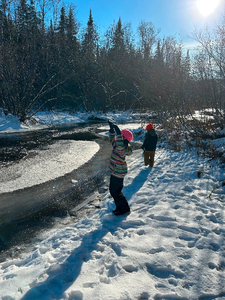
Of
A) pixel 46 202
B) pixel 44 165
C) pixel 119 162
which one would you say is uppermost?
pixel 119 162

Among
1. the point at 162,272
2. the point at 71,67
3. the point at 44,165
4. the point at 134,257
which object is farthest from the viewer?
the point at 71,67

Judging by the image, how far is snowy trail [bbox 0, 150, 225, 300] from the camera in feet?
7.69

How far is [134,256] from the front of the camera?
2.90 m

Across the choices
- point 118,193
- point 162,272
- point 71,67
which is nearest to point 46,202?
point 118,193

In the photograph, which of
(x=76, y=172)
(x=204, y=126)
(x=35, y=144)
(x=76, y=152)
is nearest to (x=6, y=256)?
(x=76, y=172)

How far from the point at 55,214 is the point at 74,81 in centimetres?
3224

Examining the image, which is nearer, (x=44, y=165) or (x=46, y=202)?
(x=46, y=202)

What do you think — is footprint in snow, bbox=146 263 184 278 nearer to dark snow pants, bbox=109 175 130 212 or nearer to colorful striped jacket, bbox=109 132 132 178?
dark snow pants, bbox=109 175 130 212

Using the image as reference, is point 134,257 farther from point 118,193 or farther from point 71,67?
point 71,67

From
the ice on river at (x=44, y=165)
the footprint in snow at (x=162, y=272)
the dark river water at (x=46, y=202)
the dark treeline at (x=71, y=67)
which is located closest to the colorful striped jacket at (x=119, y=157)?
the dark river water at (x=46, y=202)

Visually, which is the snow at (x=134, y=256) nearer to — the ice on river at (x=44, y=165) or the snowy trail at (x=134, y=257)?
the snowy trail at (x=134, y=257)

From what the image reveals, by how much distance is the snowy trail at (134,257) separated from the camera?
7.69 ft

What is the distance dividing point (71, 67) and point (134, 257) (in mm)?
33334

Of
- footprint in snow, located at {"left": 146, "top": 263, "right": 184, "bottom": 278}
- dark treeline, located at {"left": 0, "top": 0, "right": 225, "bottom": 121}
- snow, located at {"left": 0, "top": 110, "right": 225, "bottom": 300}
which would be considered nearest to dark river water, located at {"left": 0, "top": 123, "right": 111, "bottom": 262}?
snow, located at {"left": 0, "top": 110, "right": 225, "bottom": 300}
